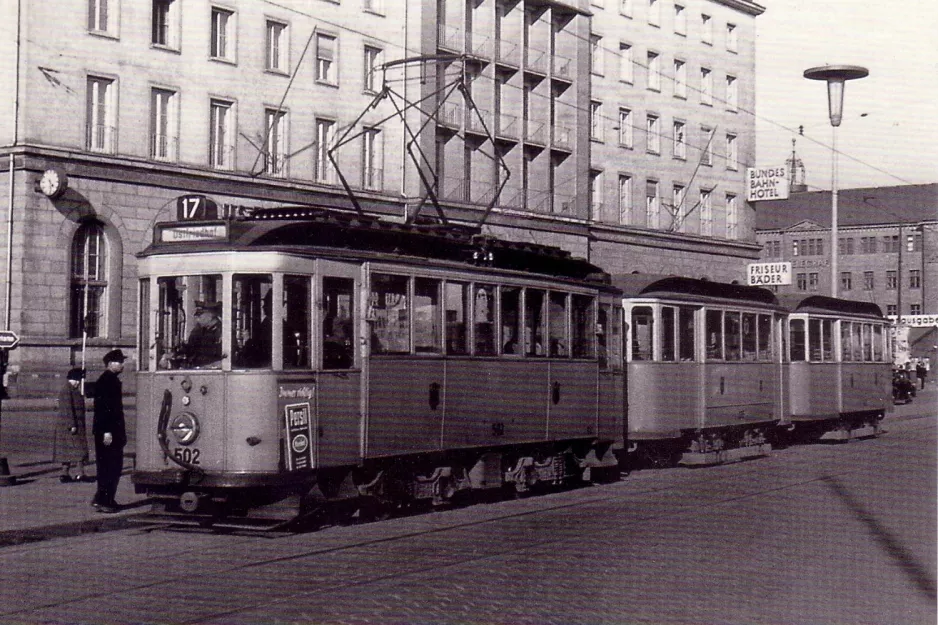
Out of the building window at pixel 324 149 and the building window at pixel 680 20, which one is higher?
the building window at pixel 680 20

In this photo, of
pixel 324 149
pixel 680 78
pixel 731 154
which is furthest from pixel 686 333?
pixel 731 154

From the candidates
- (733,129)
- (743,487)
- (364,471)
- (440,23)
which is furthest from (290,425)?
(733,129)

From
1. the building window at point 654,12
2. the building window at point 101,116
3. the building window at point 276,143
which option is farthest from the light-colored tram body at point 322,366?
the building window at point 654,12

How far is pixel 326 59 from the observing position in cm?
4234

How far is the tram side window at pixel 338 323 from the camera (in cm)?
1297

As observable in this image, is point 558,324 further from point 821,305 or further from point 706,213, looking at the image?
point 706,213

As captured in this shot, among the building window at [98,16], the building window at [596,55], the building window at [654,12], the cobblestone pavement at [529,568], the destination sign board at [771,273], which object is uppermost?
the building window at [654,12]

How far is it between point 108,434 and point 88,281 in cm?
2220

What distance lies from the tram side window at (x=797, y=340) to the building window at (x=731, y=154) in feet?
122

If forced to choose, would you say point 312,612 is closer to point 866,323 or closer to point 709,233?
point 866,323

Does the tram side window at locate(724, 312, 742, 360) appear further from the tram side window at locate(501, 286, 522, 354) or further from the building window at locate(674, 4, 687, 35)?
the building window at locate(674, 4, 687, 35)

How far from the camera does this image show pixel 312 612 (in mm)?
8648

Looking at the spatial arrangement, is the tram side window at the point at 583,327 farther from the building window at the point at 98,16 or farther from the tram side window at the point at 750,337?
the building window at the point at 98,16

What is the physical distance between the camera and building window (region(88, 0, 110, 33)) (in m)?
35.5
